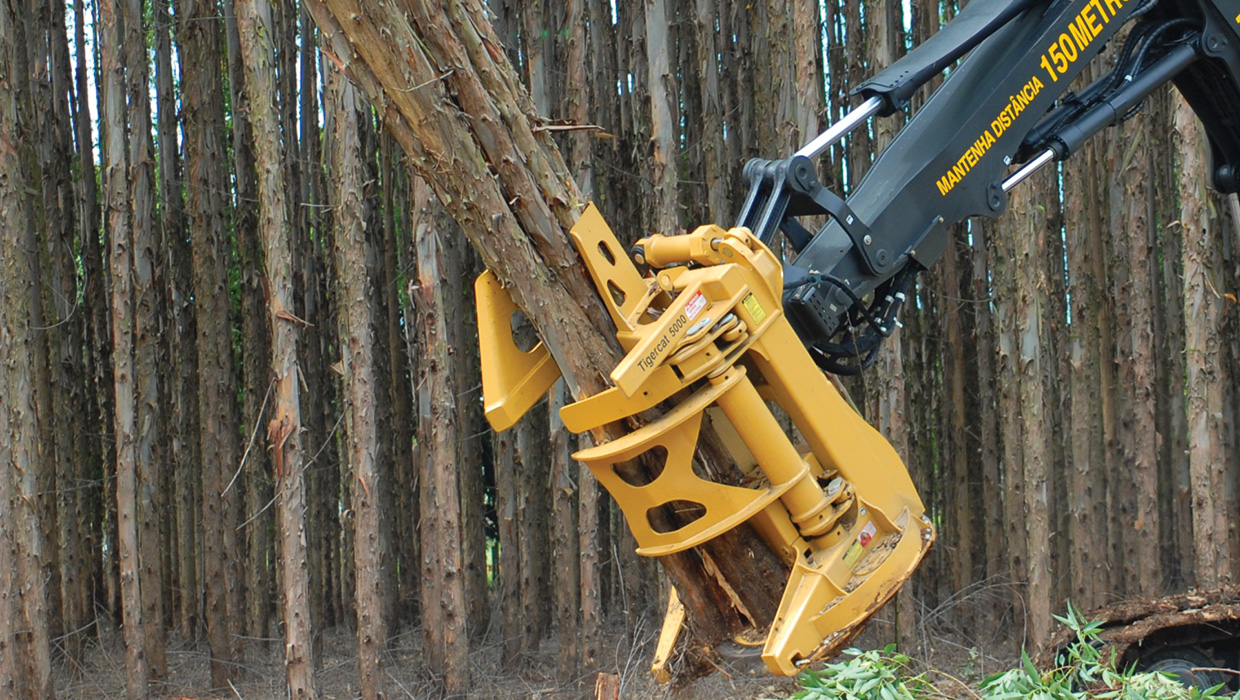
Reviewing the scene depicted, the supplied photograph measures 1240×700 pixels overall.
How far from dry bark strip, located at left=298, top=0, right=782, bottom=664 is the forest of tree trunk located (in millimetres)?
3528

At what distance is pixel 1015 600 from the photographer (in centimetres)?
720

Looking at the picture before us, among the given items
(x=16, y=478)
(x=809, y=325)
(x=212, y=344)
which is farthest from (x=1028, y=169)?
(x=212, y=344)

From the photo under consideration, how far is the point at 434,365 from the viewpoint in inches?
255

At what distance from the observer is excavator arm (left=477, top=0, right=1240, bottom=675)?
264 centimetres

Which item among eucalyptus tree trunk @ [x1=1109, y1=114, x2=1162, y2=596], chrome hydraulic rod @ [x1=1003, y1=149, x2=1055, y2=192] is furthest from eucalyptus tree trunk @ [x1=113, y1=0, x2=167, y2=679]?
eucalyptus tree trunk @ [x1=1109, y1=114, x2=1162, y2=596]

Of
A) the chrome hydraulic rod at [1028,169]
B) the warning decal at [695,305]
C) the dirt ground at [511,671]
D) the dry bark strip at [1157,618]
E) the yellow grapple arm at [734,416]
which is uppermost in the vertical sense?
the chrome hydraulic rod at [1028,169]

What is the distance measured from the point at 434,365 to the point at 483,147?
4.03 metres

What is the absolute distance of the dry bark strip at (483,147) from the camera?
2.45m

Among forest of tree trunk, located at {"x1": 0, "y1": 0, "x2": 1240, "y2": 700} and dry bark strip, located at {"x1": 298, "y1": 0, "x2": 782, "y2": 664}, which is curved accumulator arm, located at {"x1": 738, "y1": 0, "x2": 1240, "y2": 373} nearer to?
dry bark strip, located at {"x1": 298, "y1": 0, "x2": 782, "y2": 664}

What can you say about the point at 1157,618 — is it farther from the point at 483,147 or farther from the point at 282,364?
the point at 282,364

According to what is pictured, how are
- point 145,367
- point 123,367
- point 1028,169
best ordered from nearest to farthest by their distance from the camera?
point 1028,169
point 123,367
point 145,367

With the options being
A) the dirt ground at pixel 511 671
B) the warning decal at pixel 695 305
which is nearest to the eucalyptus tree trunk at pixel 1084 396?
the dirt ground at pixel 511 671

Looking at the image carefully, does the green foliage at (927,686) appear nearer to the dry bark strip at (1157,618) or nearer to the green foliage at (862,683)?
the green foliage at (862,683)

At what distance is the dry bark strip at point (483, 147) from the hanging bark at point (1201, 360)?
5384 mm
